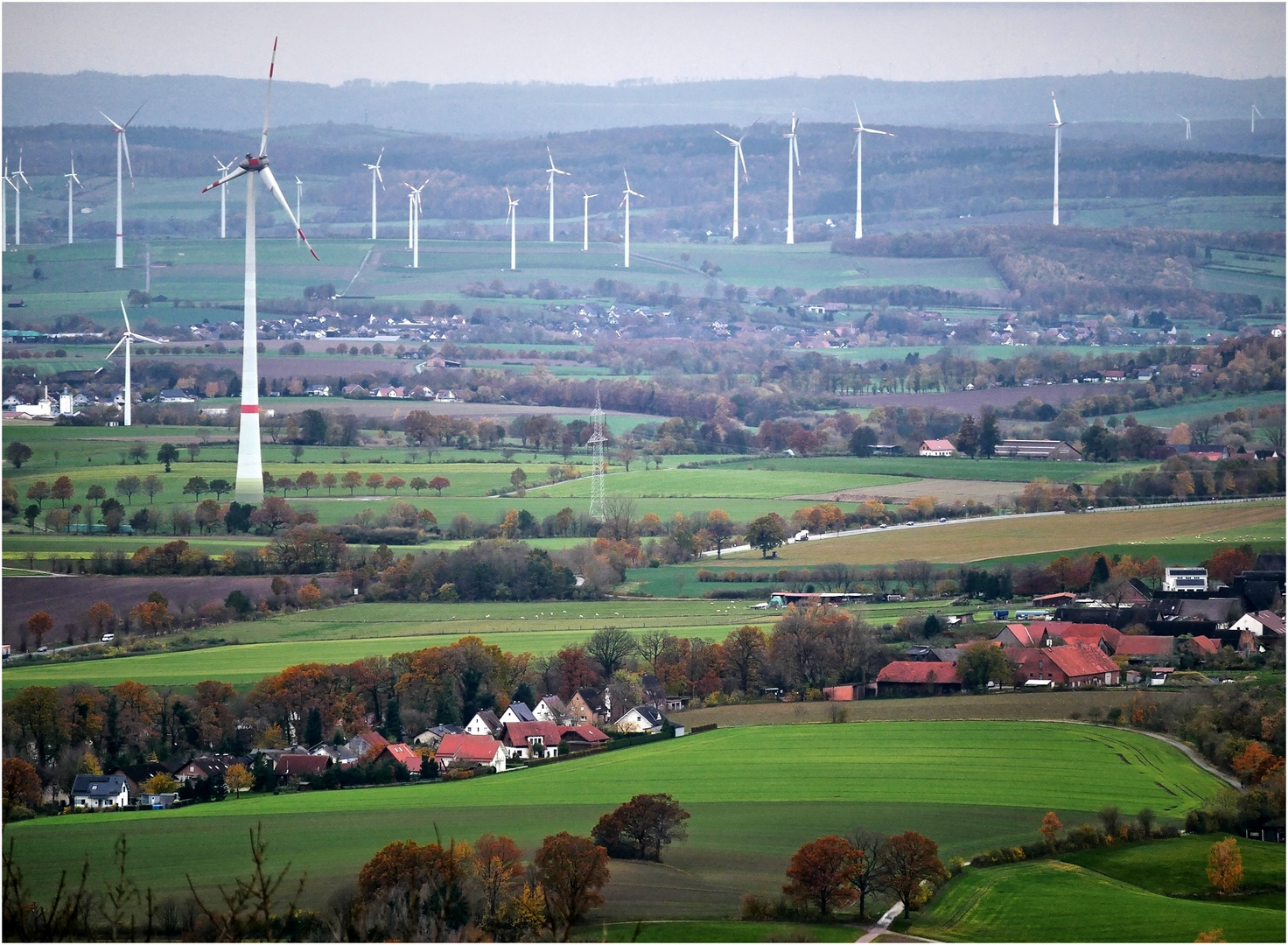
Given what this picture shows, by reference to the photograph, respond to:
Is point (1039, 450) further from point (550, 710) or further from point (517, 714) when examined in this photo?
point (517, 714)

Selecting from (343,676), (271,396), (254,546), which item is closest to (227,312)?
(271,396)

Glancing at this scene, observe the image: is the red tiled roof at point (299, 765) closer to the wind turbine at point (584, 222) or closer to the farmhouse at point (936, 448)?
the farmhouse at point (936, 448)

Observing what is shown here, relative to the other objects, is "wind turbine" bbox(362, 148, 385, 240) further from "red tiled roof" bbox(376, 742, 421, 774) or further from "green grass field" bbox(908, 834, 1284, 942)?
"green grass field" bbox(908, 834, 1284, 942)

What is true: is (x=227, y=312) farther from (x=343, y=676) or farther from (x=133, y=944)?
(x=133, y=944)

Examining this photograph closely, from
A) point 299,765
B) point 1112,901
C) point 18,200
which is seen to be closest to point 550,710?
point 299,765

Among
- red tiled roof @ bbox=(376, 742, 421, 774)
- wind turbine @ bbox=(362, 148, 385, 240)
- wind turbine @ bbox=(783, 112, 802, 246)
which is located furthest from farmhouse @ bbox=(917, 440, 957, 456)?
wind turbine @ bbox=(783, 112, 802, 246)

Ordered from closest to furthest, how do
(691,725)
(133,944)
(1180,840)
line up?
(133,944) → (1180,840) → (691,725)

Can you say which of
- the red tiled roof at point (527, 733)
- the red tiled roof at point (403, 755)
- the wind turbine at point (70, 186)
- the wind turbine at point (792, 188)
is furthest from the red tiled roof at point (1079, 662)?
the wind turbine at point (792, 188)

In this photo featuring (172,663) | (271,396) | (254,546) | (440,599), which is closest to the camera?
(172,663)
